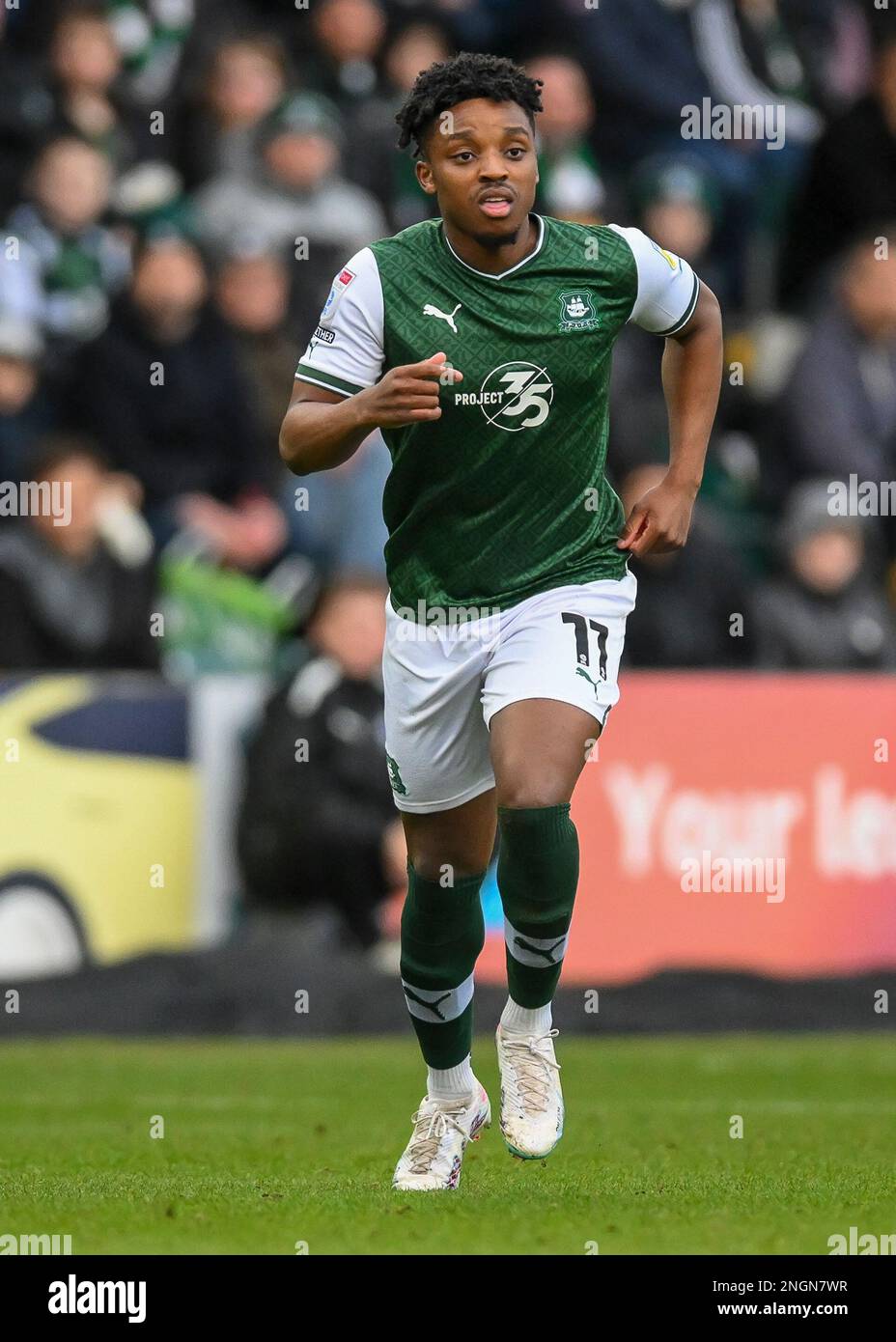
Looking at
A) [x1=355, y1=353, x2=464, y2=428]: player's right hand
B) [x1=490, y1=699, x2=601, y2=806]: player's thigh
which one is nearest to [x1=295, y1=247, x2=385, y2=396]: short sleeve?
[x1=355, y1=353, x2=464, y2=428]: player's right hand

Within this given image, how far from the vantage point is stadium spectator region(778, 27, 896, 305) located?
15258mm

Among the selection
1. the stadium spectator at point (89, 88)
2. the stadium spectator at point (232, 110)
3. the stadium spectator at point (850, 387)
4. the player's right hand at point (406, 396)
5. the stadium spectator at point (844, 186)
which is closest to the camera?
the player's right hand at point (406, 396)

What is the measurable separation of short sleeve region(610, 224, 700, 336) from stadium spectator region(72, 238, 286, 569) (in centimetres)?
635

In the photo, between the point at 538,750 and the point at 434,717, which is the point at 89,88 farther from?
the point at 538,750

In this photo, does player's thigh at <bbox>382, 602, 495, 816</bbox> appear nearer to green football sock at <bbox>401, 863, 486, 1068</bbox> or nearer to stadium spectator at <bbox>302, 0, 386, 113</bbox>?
green football sock at <bbox>401, 863, 486, 1068</bbox>

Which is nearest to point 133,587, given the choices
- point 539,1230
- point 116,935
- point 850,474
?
point 116,935

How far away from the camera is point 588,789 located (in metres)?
12.0

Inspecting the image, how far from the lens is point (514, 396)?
6.41m

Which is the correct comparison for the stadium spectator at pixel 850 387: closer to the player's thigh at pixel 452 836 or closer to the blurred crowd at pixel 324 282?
the blurred crowd at pixel 324 282

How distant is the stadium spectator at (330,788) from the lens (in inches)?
464

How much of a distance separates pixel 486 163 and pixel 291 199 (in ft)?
25.4

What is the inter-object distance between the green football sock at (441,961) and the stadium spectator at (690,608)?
6.51 meters

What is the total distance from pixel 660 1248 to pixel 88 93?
33.4 ft

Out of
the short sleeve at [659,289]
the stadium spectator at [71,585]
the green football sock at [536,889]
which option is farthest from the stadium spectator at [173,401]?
the green football sock at [536,889]
